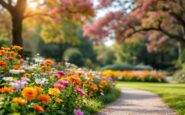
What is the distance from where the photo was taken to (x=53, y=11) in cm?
2158

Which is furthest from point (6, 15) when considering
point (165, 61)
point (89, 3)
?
point (165, 61)

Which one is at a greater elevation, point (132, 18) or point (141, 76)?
point (132, 18)

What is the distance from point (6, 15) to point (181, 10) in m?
13.9

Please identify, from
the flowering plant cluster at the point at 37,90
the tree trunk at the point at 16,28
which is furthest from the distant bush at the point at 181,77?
the flowering plant cluster at the point at 37,90

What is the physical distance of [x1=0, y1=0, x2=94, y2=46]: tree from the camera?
67.0 feet

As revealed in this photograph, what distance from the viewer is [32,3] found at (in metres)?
23.5

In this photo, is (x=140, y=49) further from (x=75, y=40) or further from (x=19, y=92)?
(x=19, y=92)

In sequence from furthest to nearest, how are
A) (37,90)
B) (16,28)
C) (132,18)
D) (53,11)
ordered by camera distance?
(132,18) < (53,11) < (16,28) < (37,90)

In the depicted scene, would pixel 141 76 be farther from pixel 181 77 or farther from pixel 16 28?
pixel 16 28

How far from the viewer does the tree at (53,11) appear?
20422 millimetres

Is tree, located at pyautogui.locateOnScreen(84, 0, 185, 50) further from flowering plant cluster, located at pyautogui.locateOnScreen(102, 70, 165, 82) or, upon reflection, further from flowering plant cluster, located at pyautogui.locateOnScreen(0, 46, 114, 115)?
flowering plant cluster, located at pyautogui.locateOnScreen(0, 46, 114, 115)

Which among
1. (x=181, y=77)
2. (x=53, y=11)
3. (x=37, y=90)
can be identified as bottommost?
(x=181, y=77)

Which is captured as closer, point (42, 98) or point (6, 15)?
point (42, 98)

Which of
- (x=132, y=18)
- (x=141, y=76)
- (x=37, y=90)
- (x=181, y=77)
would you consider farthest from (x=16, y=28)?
(x=37, y=90)
